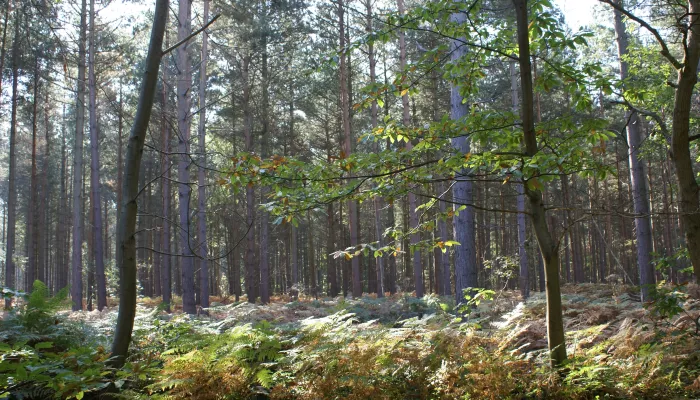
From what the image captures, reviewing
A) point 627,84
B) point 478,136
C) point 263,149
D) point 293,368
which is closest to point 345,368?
point 293,368

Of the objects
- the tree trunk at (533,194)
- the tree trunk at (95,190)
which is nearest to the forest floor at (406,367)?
the tree trunk at (533,194)

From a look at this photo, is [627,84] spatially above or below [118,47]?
below

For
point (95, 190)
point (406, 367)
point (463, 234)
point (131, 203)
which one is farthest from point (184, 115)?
point (406, 367)

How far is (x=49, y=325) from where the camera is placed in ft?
19.9

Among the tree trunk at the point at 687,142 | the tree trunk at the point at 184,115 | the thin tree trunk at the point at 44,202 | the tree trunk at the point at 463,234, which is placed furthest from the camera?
the thin tree trunk at the point at 44,202

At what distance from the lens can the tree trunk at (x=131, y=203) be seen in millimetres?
3771

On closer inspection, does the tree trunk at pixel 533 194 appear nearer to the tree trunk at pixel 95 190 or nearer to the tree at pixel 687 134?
the tree at pixel 687 134

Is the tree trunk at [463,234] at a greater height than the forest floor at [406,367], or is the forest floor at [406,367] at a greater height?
the tree trunk at [463,234]

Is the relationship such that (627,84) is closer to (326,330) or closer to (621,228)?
(326,330)

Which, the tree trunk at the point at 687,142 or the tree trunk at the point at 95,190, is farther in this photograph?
the tree trunk at the point at 95,190

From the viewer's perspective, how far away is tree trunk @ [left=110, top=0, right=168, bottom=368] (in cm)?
377

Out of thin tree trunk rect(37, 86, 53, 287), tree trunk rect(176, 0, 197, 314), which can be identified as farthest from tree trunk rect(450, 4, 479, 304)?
thin tree trunk rect(37, 86, 53, 287)

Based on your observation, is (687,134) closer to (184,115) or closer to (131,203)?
(131,203)

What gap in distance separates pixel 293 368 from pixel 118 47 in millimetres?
16525
